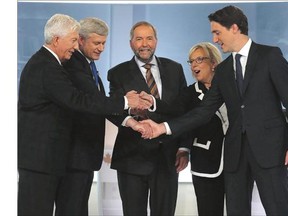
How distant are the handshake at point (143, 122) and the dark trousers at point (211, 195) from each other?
1.46 ft

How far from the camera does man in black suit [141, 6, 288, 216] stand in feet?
10.1

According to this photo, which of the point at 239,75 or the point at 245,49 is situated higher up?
the point at 245,49

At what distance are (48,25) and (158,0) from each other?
0.66m

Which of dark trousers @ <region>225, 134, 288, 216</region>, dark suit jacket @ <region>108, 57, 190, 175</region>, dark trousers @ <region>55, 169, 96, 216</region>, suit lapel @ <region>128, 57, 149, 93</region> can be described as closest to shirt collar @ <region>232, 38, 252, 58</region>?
dark trousers @ <region>225, 134, 288, 216</region>

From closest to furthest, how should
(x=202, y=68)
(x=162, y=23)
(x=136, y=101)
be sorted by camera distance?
(x=136, y=101) → (x=202, y=68) → (x=162, y=23)

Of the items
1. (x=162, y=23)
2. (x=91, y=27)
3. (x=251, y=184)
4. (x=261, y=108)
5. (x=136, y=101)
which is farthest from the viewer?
(x=162, y=23)

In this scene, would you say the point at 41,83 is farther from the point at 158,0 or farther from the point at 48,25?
the point at 158,0

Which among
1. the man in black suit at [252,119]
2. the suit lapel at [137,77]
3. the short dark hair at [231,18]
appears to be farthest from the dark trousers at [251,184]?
the suit lapel at [137,77]

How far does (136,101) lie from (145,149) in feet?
1.21

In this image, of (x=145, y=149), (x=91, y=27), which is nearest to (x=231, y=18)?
(x=91, y=27)

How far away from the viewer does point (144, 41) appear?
357 cm

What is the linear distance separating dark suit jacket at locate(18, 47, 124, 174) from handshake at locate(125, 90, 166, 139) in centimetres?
25

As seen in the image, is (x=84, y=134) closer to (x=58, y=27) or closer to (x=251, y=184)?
(x=58, y=27)
